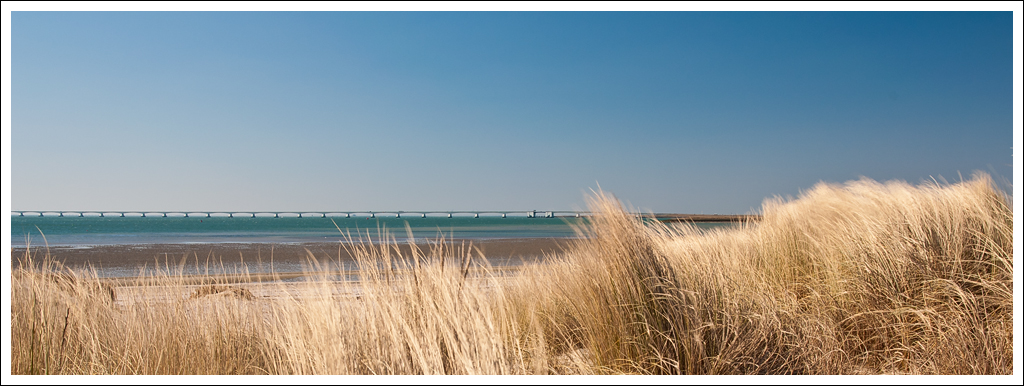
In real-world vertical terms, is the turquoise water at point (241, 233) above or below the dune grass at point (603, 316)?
below

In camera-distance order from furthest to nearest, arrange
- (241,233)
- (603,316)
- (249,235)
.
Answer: (241,233)
(249,235)
(603,316)

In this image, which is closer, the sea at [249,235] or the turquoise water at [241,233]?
the sea at [249,235]

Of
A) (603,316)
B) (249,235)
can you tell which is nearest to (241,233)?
(249,235)

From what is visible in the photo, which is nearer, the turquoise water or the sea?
the sea

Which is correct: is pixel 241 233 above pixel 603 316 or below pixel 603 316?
below

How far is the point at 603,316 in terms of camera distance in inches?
111

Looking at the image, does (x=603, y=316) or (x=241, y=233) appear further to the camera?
(x=241, y=233)

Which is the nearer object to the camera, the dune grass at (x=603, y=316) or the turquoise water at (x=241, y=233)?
the dune grass at (x=603, y=316)

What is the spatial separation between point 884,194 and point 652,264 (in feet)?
11.1

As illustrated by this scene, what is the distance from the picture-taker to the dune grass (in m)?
2.45

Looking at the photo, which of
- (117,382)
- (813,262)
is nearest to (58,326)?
(117,382)

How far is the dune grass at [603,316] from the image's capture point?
2445mm

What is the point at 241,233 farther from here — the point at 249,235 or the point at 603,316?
the point at 603,316

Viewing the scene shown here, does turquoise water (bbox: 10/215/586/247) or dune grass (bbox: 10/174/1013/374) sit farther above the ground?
dune grass (bbox: 10/174/1013/374)
